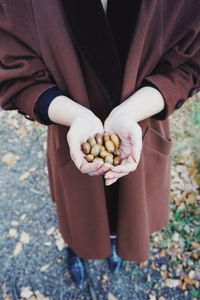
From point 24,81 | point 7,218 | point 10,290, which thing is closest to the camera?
point 24,81

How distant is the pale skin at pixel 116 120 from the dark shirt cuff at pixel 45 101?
0.02 meters

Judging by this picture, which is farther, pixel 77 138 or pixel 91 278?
pixel 91 278

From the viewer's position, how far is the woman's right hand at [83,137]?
100 cm

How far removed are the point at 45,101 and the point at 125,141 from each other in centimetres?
33

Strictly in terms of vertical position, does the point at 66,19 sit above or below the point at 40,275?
above

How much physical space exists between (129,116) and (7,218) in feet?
5.76

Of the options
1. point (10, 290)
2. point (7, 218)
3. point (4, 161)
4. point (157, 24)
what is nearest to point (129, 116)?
point (157, 24)

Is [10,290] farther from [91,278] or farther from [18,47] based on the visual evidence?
[18,47]

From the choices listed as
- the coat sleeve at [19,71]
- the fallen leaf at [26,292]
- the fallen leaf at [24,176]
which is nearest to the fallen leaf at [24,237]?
the fallen leaf at [26,292]

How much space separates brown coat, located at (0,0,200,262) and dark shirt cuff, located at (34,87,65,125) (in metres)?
0.02

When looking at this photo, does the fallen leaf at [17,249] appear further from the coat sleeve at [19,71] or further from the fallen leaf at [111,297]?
the coat sleeve at [19,71]

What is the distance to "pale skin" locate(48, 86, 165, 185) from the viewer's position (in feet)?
3.41

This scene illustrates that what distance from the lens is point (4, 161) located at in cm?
298

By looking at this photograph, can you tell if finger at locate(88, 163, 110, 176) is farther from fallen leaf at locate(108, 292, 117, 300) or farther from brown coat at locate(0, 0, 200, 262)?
fallen leaf at locate(108, 292, 117, 300)
